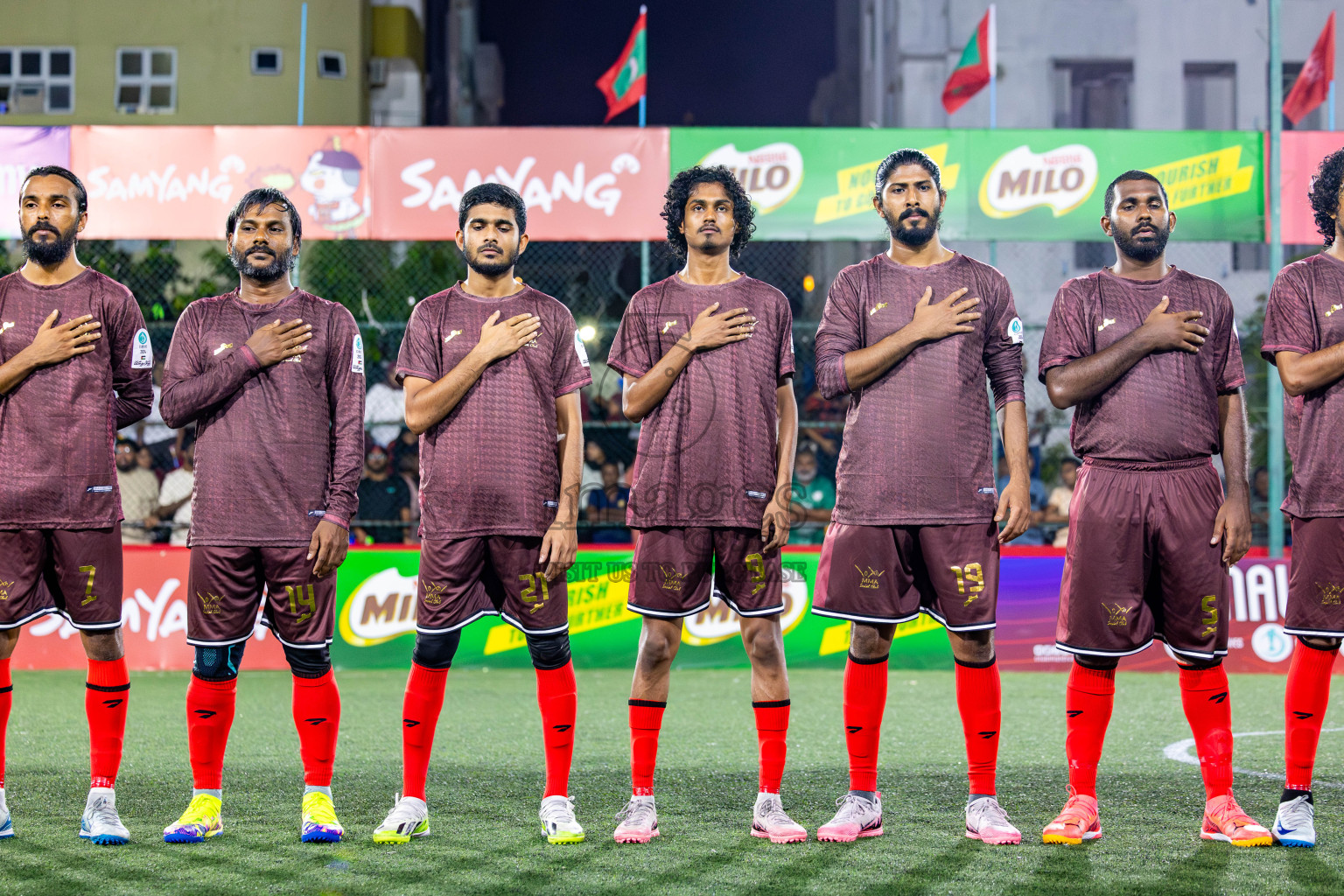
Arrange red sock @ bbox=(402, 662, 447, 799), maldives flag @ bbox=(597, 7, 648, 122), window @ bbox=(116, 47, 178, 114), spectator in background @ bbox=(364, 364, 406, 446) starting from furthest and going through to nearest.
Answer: window @ bbox=(116, 47, 178, 114), maldives flag @ bbox=(597, 7, 648, 122), spectator in background @ bbox=(364, 364, 406, 446), red sock @ bbox=(402, 662, 447, 799)

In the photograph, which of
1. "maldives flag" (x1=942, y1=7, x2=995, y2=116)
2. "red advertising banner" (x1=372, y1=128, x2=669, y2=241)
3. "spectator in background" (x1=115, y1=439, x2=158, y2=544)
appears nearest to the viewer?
"red advertising banner" (x1=372, y1=128, x2=669, y2=241)

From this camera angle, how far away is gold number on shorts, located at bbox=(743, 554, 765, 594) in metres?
4.49

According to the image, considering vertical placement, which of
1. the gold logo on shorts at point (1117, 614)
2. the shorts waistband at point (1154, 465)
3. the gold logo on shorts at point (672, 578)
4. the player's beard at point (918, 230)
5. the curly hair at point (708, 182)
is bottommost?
the gold logo on shorts at point (1117, 614)

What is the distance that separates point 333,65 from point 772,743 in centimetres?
2079

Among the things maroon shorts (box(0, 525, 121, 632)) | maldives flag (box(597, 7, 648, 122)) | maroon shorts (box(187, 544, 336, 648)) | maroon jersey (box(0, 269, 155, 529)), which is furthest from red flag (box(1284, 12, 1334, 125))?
maroon shorts (box(0, 525, 121, 632))

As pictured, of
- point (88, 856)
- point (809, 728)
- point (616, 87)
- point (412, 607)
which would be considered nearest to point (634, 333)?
point (88, 856)

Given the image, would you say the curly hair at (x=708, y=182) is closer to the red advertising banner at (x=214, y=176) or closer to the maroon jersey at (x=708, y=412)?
the maroon jersey at (x=708, y=412)

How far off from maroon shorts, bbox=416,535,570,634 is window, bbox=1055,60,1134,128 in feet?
59.8

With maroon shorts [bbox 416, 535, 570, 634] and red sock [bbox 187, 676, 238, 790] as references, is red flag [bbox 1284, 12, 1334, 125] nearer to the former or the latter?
maroon shorts [bbox 416, 535, 570, 634]

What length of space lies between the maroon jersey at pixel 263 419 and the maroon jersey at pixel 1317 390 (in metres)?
3.16

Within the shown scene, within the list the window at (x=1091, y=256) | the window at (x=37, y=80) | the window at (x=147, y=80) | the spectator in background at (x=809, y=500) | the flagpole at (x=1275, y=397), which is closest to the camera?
the flagpole at (x=1275, y=397)

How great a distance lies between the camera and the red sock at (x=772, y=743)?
4465mm

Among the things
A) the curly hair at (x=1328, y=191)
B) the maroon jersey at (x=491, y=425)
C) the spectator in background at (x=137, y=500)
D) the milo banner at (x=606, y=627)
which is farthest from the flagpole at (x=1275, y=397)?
the spectator in background at (x=137, y=500)

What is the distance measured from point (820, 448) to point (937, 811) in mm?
6432
